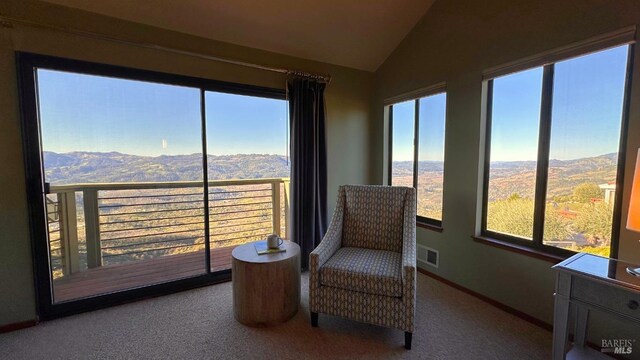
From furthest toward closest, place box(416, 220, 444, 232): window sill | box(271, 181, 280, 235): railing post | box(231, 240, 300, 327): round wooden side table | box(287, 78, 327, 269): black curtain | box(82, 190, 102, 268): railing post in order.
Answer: box(271, 181, 280, 235): railing post → box(287, 78, 327, 269): black curtain → box(416, 220, 444, 232): window sill → box(82, 190, 102, 268): railing post → box(231, 240, 300, 327): round wooden side table

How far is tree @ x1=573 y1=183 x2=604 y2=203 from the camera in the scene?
177 centimetres

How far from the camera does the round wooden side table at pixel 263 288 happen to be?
1.96 m

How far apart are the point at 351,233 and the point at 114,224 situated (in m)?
2.21

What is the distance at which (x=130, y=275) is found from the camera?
8.36ft

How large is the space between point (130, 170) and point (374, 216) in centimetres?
222

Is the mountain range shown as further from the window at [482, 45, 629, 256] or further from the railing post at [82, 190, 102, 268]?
the railing post at [82, 190, 102, 268]

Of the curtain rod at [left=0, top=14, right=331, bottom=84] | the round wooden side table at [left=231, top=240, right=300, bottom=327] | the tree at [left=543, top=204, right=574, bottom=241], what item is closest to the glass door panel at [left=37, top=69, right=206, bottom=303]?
the curtain rod at [left=0, top=14, right=331, bottom=84]

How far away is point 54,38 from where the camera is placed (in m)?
1.97

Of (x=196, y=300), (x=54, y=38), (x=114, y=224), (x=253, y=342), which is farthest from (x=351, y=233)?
(x=54, y=38)

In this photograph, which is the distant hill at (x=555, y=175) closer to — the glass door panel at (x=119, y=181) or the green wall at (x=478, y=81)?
the green wall at (x=478, y=81)

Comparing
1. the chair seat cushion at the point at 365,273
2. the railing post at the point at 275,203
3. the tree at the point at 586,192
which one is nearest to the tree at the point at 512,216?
the tree at the point at 586,192

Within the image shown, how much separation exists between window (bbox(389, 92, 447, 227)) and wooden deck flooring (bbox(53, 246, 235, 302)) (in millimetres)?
2259

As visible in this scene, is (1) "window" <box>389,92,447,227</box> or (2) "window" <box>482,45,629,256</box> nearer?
(2) "window" <box>482,45,629,256</box>

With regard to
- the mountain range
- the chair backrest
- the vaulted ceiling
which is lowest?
the chair backrest
